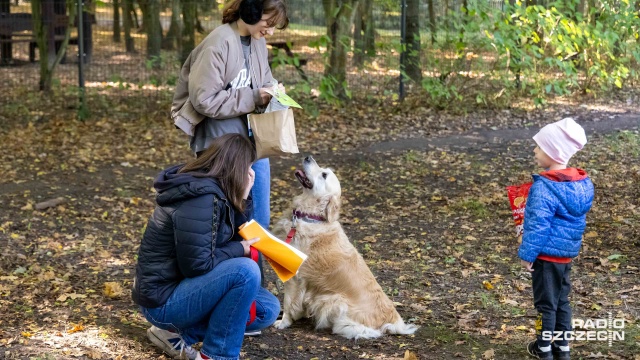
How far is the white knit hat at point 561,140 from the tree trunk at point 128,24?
35.5 feet

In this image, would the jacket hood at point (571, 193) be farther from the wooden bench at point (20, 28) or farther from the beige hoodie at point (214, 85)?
the wooden bench at point (20, 28)

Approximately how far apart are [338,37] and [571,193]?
900 centimetres

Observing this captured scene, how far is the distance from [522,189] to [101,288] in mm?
3121

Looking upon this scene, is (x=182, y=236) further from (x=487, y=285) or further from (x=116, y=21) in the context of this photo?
(x=116, y=21)

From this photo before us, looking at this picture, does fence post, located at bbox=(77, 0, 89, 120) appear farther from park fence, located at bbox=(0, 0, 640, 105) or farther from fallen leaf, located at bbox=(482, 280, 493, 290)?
fallen leaf, located at bbox=(482, 280, 493, 290)

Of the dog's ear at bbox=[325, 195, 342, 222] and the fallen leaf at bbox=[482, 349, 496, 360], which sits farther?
the dog's ear at bbox=[325, 195, 342, 222]

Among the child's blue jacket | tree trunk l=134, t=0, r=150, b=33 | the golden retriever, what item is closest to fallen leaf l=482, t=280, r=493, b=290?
the golden retriever

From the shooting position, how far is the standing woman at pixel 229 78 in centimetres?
464

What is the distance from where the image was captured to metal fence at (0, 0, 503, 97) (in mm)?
12781

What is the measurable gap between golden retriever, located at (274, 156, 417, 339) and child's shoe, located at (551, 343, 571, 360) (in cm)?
91

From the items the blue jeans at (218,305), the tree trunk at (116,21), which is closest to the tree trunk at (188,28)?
the tree trunk at (116,21)

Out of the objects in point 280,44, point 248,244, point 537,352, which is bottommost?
point 537,352

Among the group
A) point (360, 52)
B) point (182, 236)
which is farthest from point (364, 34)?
point (182, 236)

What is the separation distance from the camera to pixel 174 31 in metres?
14.5
